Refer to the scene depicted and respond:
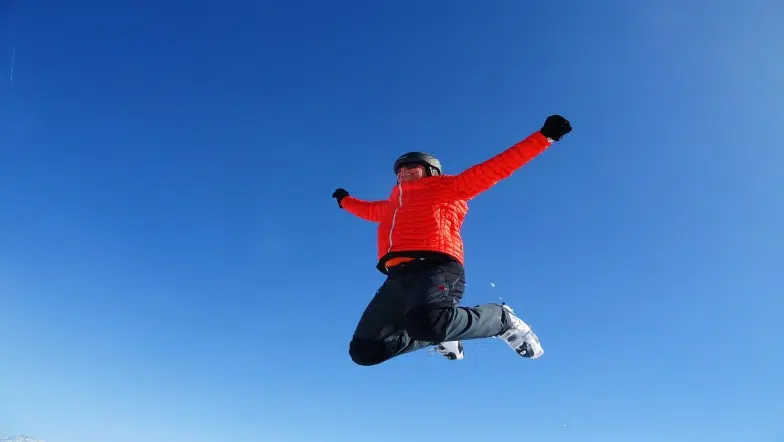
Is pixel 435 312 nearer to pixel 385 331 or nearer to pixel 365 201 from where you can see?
pixel 385 331

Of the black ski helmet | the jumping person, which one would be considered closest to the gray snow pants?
the jumping person

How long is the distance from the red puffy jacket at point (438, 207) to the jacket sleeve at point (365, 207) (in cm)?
97

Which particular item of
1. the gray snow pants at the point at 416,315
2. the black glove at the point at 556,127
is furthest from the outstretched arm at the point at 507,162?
the gray snow pants at the point at 416,315

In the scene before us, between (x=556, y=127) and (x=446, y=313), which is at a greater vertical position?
(x=556, y=127)

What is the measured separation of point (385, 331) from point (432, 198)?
147 cm

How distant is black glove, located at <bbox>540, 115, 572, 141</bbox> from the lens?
481cm

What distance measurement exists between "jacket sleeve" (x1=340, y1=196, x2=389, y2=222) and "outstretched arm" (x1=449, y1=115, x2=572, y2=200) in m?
1.52

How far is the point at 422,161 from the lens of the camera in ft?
19.1

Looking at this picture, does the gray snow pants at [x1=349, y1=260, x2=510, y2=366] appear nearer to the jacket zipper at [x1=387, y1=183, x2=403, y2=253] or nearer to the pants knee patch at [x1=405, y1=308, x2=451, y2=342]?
the pants knee patch at [x1=405, y1=308, x2=451, y2=342]

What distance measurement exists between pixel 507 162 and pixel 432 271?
132 cm

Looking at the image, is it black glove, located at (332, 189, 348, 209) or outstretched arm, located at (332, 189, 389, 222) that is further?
black glove, located at (332, 189, 348, 209)

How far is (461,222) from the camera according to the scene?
5.65 meters

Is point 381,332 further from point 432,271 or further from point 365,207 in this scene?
point 365,207

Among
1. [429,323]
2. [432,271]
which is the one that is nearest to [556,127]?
[432,271]
